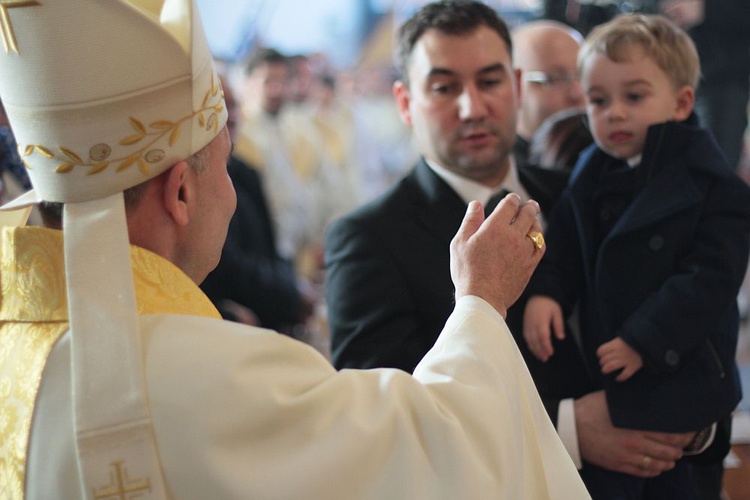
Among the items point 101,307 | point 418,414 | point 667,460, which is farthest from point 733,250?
point 101,307

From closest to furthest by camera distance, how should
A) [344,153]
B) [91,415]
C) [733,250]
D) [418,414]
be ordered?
[91,415] → [418,414] → [733,250] → [344,153]

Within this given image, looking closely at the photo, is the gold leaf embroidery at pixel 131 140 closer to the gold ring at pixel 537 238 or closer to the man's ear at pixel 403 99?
the gold ring at pixel 537 238

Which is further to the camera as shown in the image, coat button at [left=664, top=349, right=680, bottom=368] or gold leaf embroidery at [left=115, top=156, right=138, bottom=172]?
coat button at [left=664, top=349, right=680, bottom=368]

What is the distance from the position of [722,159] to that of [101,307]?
1.62 m

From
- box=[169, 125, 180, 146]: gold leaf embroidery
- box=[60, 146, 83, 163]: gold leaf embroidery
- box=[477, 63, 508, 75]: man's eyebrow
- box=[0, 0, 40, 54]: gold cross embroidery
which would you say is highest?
box=[0, 0, 40, 54]: gold cross embroidery

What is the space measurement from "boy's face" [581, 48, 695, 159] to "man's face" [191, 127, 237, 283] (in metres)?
1.18

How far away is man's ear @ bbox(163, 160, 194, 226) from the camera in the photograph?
1.67 m

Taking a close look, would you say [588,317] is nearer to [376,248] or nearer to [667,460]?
[667,460]

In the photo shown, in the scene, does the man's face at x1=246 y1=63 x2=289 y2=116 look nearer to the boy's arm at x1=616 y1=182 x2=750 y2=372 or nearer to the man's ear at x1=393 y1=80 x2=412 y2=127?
the man's ear at x1=393 y1=80 x2=412 y2=127

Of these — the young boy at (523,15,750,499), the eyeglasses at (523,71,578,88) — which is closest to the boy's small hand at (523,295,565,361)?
the young boy at (523,15,750,499)

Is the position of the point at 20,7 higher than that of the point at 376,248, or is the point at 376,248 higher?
the point at 20,7

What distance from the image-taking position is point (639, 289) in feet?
7.90

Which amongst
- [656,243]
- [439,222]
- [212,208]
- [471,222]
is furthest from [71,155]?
[656,243]

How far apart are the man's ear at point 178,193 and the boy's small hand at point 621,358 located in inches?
45.3
